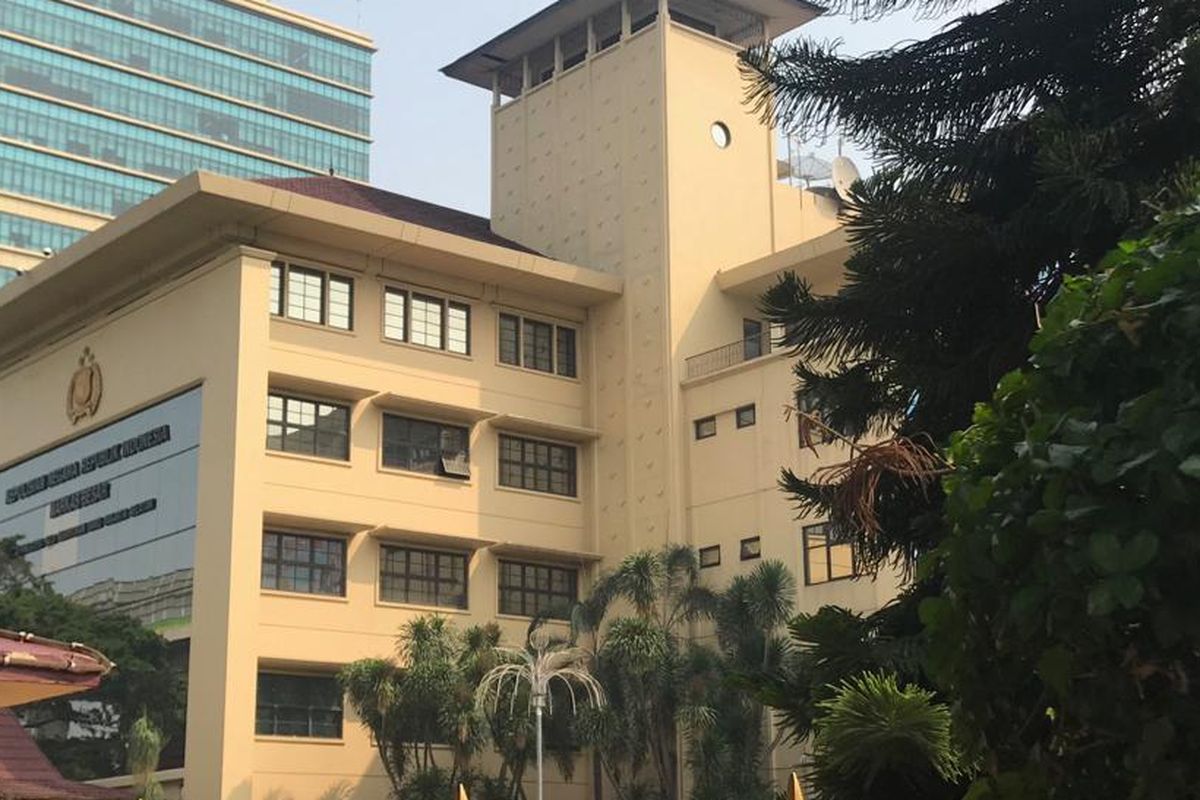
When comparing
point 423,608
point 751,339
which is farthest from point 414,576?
point 751,339

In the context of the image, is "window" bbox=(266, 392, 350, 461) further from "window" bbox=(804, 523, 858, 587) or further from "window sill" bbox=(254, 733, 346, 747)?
"window" bbox=(804, 523, 858, 587)

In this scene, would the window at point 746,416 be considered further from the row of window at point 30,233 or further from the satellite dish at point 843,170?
the row of window at point 30,233

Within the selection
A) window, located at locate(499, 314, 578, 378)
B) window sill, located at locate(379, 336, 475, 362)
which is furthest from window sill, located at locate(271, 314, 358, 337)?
window, located at locate(499, 314, 578, 378)

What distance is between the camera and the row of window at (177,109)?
98812 mm

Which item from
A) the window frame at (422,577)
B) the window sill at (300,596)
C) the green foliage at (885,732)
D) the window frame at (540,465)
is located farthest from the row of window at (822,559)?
the green foliage at (885,732)

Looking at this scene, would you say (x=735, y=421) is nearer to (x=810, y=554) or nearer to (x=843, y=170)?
(x=810, y=554)

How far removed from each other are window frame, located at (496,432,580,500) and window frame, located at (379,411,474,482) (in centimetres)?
75

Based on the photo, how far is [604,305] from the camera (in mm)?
36094

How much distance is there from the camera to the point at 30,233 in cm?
9488

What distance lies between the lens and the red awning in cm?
672

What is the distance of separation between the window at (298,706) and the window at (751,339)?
35.4 feet

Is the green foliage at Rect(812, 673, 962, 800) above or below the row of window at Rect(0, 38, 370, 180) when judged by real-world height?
below

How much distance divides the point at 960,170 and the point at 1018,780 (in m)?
7.43

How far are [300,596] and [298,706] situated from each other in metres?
1.91
